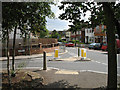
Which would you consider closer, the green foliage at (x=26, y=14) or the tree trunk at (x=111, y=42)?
the tree trunk at (x=111, y=42)

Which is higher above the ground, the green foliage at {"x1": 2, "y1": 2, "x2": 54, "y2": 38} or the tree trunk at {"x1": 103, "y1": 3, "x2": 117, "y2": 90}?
the green foliage at {"x1": 2, "y1": 2, "x2": 54, "y2": 38}

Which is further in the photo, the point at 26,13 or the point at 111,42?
the point at 26,13

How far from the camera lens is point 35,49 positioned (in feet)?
65.5

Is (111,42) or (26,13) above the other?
(26,13)

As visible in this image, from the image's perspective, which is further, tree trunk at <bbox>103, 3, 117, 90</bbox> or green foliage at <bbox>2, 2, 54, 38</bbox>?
green foliage at <bbox>2, 2, 54, 38</bbox>

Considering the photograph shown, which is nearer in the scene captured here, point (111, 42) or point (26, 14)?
point (111, 42)

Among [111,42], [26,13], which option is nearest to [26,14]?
[26,13]

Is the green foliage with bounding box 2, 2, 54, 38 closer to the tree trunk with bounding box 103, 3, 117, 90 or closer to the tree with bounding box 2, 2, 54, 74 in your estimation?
the tree with bounding box 2, 2, 54, 74

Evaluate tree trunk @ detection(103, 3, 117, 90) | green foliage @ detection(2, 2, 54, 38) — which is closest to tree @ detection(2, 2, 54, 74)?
green foliage @ detection(2, 2, 54, 38)

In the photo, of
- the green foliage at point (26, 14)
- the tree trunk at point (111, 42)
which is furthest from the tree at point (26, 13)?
the tree trunk at point (111, 42)

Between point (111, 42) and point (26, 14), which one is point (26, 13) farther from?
point (111, 42)

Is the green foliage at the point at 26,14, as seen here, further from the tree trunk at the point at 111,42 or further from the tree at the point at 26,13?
the tree trunk at the point at 111,42

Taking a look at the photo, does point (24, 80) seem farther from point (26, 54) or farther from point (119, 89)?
point (26, 54)

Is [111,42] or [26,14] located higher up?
[26,14]
